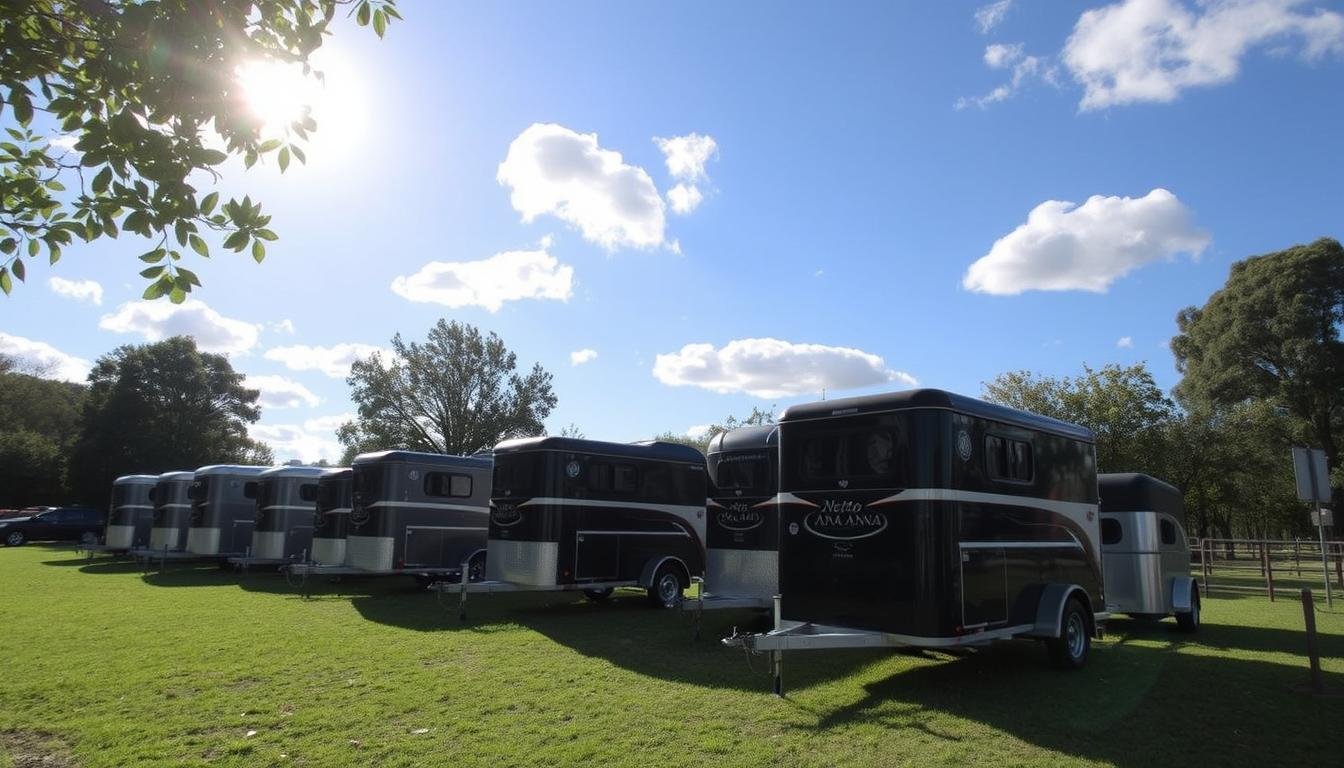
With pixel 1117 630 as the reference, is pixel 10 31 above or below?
above

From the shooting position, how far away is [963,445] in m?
7.45

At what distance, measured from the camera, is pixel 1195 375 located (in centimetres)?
3628

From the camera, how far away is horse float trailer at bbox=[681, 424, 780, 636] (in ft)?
35.7

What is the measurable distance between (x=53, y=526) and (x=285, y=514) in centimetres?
2123

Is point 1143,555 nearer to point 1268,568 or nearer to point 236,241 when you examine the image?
point 1268,568

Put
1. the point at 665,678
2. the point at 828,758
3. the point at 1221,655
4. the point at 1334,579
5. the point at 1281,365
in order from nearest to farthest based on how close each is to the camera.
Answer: the point at 828,758 < the point at 665,678 < the point at 1221,655 < the point at 1334,579 < the point at 1281,365

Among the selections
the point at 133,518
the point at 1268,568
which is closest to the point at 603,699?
the point at 1268,568

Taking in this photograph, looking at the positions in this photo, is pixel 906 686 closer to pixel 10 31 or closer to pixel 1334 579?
pixel 10 31

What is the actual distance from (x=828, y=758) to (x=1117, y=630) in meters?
8.23

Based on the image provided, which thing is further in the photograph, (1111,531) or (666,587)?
(666,587)

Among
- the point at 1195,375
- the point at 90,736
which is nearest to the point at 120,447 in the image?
the point at 90,736

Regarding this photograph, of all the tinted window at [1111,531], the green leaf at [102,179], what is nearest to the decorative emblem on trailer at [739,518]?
the tinted window at [1111,531]

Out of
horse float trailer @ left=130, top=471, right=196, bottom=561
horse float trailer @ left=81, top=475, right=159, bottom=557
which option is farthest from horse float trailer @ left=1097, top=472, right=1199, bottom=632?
horse float trailer @ left=81, top=475, right=159, bottom=557

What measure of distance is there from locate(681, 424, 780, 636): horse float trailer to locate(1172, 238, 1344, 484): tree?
3087 centimetres
